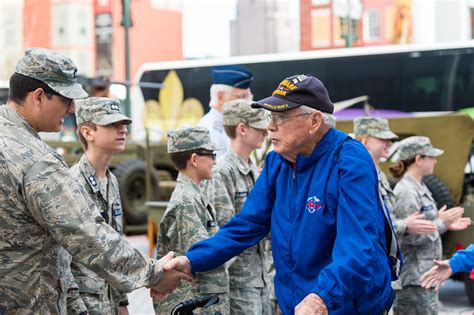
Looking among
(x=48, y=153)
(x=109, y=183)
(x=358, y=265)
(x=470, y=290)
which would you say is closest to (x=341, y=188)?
(x=358, y=265)

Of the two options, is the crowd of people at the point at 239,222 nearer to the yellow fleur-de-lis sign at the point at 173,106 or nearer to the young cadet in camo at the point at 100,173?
the young cadet in camo at the point at 100,173

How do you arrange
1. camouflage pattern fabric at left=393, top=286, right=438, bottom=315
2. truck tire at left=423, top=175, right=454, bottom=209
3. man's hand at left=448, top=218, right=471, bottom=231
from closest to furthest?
1. camouflage pattern fabric at left=393, top=286, right=438, bottom=315
2. man's hand at left=448, top=218, right=471, bottom=231
3. truck tire at left=423, top=175, right=454, bottom=209

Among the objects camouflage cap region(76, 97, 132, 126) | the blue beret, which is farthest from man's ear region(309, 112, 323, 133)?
the blue beret

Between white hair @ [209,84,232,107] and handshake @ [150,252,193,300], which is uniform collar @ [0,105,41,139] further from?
white hair @ [209,84,232,107]

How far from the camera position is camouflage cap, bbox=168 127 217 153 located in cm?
593

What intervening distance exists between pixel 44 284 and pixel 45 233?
219 millimetres

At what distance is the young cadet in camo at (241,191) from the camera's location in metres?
6.15

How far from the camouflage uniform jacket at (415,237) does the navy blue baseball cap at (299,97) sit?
320 cm

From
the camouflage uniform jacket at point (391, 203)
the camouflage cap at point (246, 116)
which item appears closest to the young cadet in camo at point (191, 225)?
the camouflage cap at point (246, 116)

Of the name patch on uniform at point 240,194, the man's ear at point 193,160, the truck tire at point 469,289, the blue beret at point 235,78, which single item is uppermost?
the blue beret at point 235,78

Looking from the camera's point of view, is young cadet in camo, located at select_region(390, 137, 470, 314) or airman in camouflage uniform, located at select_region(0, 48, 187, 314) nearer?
airman in camouflage uniform, located at select_region(0, 48, 187, 314)

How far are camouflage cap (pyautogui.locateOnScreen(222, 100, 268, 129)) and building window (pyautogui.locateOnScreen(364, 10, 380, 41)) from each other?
50391 millimetres

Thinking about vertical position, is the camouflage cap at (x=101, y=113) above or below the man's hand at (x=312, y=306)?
above

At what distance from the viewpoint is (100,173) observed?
5.58 m
